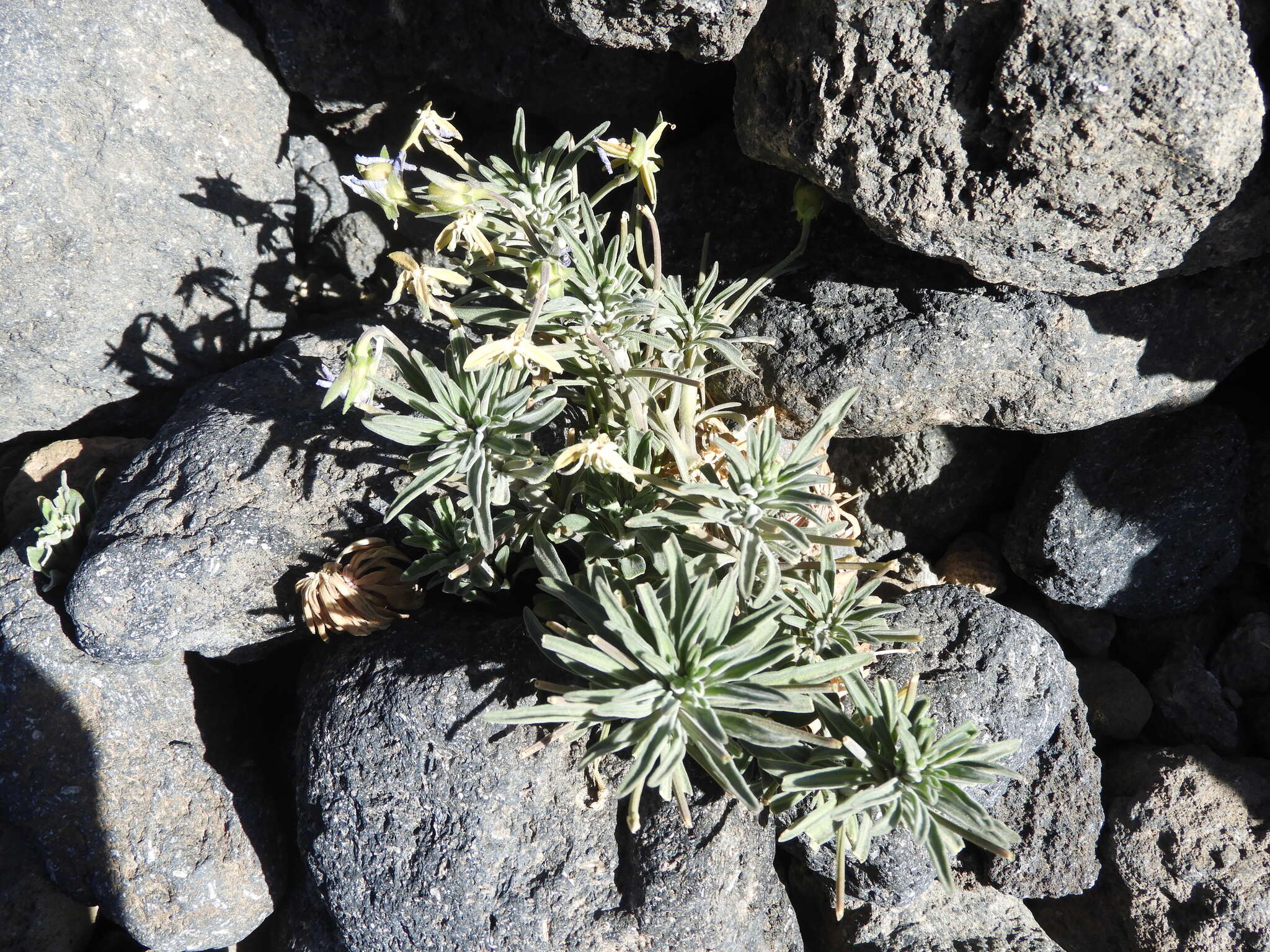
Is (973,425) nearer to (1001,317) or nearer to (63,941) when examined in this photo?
(1001,317)

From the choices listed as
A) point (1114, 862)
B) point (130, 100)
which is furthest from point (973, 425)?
point (130, 100)

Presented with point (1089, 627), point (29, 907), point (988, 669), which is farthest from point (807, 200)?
point (29, 907)

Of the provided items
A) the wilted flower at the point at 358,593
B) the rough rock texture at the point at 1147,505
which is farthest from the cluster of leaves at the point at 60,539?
the rough rock texture at the point at 1147,505

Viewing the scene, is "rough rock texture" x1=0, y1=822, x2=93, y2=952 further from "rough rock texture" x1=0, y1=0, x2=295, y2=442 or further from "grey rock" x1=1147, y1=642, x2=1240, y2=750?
"grey rock" x1=1147, y1=642, x2=1240, y2=750

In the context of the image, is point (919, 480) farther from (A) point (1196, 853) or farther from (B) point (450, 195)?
(B) point (450, 195)

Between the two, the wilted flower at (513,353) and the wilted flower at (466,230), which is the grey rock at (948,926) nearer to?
the wilted flower at (513,353)

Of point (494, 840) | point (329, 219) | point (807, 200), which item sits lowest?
point (494, 840)

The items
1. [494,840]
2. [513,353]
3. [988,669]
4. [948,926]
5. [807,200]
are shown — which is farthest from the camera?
[948,926]
